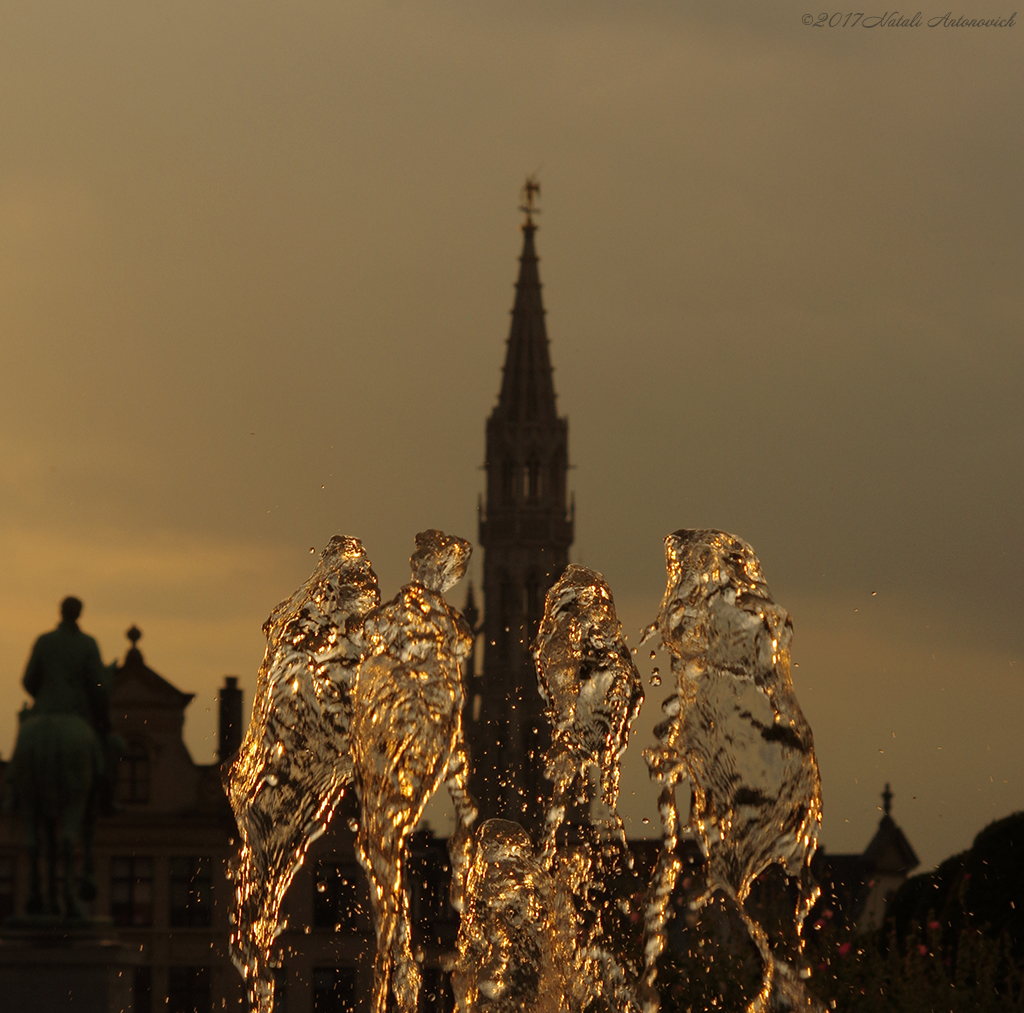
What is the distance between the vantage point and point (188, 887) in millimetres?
51156

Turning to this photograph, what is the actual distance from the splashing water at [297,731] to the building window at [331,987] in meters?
37.2

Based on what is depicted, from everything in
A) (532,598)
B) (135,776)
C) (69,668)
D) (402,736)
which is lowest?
(402,736)

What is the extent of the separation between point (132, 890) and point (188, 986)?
2.95 metres

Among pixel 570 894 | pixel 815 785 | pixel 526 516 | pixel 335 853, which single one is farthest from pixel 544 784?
pixel 815 785

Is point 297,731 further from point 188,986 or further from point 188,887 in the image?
point 188,986

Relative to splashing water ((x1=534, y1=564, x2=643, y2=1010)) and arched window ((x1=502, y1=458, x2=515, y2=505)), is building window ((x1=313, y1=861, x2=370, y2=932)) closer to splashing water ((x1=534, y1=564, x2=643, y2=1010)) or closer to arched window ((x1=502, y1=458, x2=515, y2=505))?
splashing water ((x1=534, y1=564, x2=643, y2=1010))

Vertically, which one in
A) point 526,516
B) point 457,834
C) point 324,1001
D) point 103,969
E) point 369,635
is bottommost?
point 324,1001

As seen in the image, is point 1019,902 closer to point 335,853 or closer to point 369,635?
point 369,635

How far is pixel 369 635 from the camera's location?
1202 cm

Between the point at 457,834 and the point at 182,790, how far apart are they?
40291 mm

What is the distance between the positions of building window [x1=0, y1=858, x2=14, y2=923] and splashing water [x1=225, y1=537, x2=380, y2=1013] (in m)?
37.3

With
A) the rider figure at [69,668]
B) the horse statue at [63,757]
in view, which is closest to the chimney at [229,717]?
the horse statue at [63,757]

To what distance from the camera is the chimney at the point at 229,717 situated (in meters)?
52.5

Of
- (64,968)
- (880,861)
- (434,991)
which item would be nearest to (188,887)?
(434,991)
